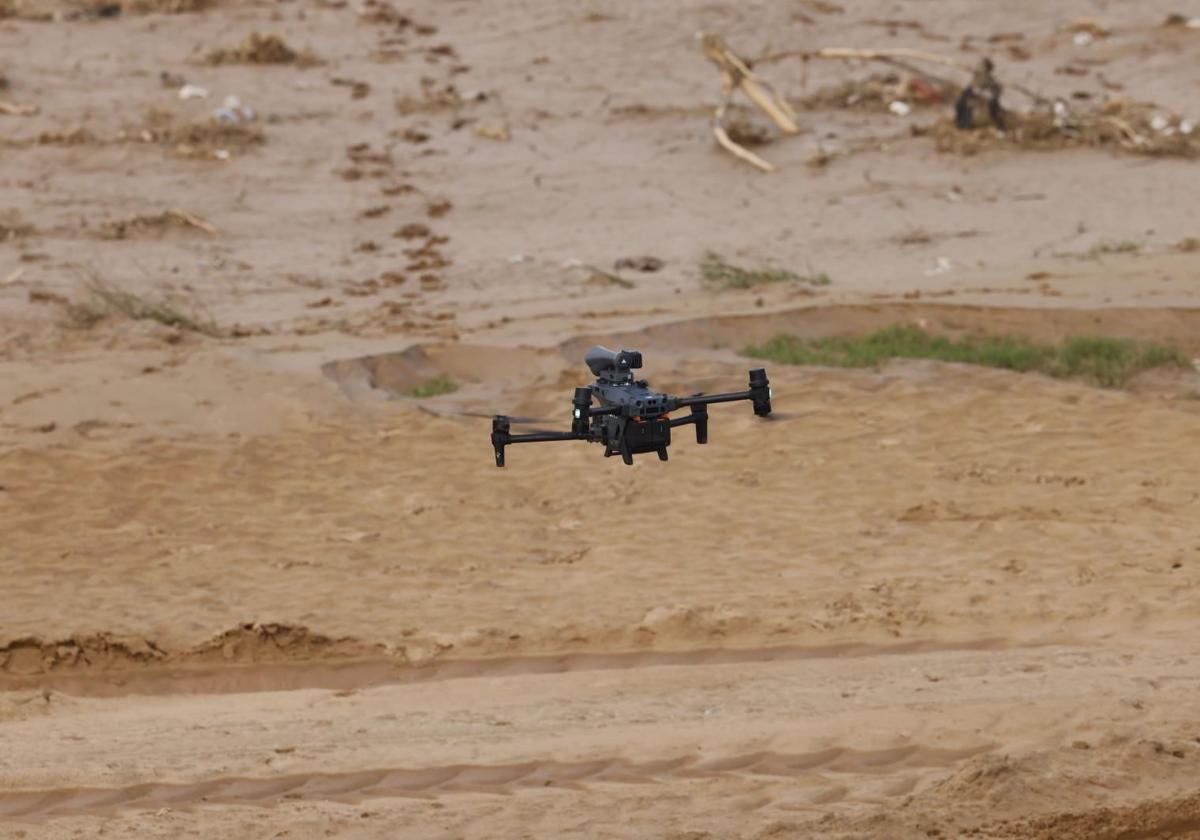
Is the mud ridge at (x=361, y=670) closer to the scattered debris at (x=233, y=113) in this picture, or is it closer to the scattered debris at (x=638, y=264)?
the scattered debris at (x=638, y=264)

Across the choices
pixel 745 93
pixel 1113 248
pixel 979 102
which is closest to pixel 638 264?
pixel 1113 248

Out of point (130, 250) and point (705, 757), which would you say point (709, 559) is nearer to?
point (705, 757)

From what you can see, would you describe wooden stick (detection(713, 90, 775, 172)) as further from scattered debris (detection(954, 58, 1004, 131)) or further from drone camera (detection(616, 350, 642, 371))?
drone camera (detection(616, 350, 642, 371))

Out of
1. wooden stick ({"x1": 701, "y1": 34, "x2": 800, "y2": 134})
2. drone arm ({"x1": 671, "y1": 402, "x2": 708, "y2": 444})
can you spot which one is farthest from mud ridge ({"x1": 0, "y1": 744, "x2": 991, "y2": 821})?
wooden stick ({"x1": 701, "y1": 34, "x2": 800, "y2": 134})

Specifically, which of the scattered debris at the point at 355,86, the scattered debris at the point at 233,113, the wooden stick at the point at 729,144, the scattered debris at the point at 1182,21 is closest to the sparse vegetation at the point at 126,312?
the scattered debris at the point at 233,113

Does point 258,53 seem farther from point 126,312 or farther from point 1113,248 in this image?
point 1113,248

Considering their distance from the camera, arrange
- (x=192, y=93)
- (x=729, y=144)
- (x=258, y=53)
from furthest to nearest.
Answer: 1. (x=258, y=53)
2. (x=192, y=93)
3. (x=729, y=144)

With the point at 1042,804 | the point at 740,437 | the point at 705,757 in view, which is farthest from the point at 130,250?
the point at 1042,804
